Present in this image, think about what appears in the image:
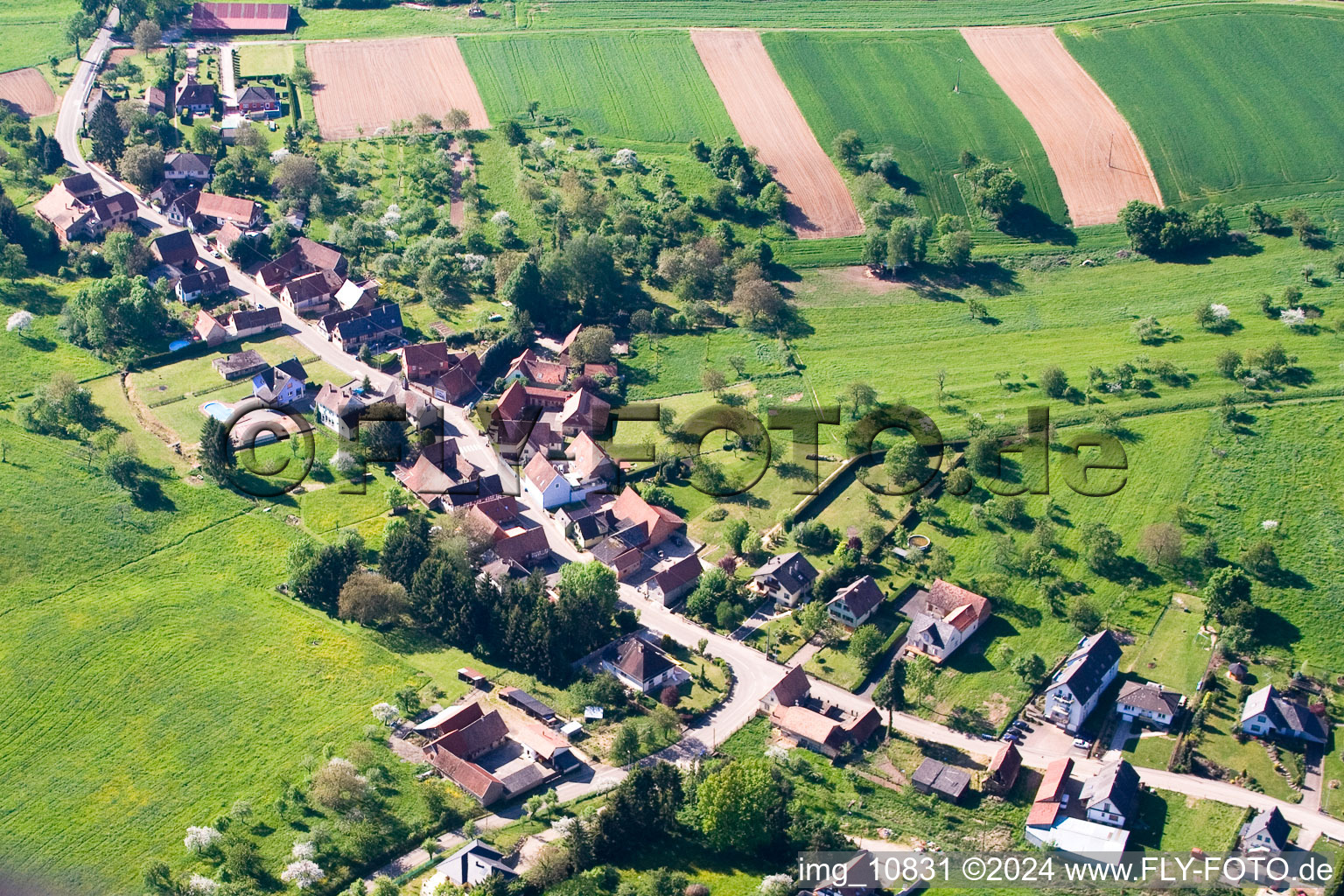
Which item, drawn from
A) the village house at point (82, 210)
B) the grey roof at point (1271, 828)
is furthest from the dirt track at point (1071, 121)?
the village house at point (82, 210)

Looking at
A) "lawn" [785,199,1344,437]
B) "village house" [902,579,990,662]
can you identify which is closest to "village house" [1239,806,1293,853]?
"village house" [902,579,990,662]

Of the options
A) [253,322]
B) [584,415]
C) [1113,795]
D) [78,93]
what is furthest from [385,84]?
[1113,795]

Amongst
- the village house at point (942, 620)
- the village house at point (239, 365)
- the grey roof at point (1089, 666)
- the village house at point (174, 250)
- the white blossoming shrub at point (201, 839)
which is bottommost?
the white blossoming shrub at point (201, 839)

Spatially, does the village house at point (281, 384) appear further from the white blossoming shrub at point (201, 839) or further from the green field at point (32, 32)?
the green field at point (32, 32)

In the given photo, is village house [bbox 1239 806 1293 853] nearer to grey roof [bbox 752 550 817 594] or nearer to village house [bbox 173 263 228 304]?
grey roof [bbox 752 550 817 594]

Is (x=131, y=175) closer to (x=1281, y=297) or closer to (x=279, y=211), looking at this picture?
(x=279, y=211)

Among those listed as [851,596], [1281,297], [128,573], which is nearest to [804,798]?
[851,596]
